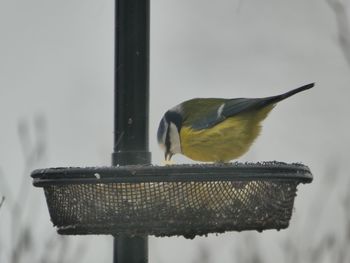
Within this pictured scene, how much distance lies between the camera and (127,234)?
3223 millimetres

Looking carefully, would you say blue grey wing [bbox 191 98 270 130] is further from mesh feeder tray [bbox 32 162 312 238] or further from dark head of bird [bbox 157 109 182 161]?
mesh feeder tray [bbox 32 162 312 238]

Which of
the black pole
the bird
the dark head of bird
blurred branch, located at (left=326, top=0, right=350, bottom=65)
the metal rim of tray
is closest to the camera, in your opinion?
the metal rim of tray

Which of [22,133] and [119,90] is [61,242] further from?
[119,90]

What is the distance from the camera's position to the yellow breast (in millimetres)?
4414

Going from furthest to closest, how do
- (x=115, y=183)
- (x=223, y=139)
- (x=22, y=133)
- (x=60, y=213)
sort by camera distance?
(x=22, y=133) → (x=223, y=139) → (x=60, y=213) → (x=115, y=183)

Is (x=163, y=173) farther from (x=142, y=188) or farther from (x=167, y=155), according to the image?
(x=167, y=155)

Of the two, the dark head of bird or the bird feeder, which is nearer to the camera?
the bird feeder

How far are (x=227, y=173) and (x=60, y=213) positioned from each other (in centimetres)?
60

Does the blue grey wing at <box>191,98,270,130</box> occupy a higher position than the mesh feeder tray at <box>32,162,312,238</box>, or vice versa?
the blue grey wing at <box>191,98,270,130</box>

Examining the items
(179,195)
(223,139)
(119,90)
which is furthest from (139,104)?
(223,139)

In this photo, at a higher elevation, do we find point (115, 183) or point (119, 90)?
point (119, 90)

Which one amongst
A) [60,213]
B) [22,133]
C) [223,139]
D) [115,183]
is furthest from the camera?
[22,133]

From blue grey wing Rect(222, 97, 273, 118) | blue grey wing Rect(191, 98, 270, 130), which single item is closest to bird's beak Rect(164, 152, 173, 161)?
blue grey wing Rect(191, 98, 270, 130)

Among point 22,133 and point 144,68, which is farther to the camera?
point 22,133
